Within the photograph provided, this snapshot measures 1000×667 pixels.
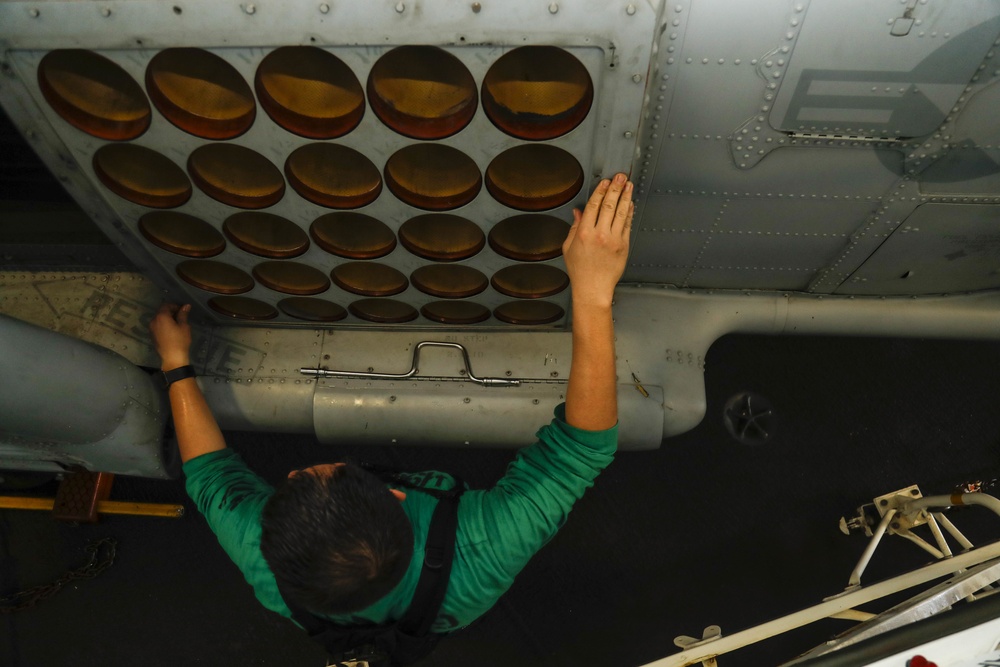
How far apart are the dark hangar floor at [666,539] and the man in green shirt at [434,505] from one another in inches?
48.7

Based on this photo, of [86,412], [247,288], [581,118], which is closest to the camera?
[581,118]

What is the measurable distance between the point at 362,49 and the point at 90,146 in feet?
2.36

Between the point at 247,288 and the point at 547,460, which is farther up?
the point at 247,288

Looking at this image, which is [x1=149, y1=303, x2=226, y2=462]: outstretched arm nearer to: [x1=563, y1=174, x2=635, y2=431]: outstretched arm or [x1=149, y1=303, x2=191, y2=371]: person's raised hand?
[x1=149, y1=303, x2=191, y2=371]: person's raised hand

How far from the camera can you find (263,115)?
1372 millimetres

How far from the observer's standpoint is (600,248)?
130 centimetres

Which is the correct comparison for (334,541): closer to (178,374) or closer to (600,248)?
(600,248)

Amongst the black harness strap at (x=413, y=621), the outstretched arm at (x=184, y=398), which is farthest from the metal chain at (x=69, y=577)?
the black harness strap at (x=413, y=621)

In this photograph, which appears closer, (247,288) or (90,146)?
(90,146)

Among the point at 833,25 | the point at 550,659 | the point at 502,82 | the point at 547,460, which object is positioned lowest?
the point at 550,659

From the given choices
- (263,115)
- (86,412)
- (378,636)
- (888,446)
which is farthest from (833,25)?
(86,412)

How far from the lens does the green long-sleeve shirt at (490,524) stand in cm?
125

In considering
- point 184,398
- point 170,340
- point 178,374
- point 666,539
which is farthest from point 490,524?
point 666,539

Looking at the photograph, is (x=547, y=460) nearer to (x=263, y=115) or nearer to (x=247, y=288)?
(x=263, y=115)
